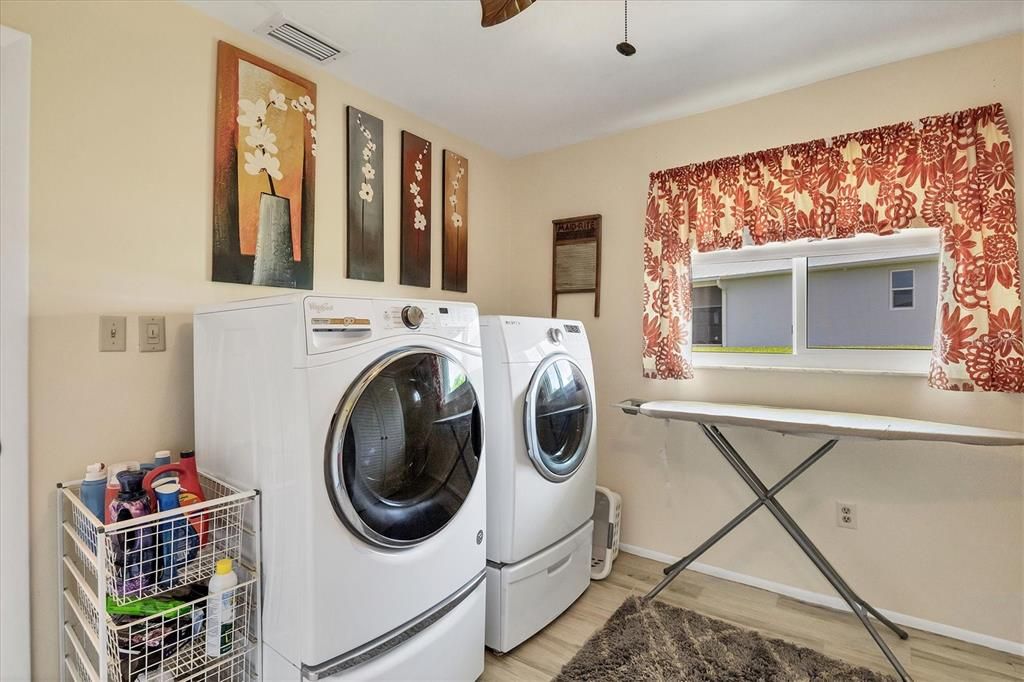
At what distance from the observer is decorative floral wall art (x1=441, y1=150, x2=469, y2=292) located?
8.83 feet

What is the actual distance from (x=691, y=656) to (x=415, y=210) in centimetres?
231

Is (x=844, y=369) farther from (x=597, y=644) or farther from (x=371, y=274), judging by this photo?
(x=371, y=274)

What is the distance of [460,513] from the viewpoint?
1.55m

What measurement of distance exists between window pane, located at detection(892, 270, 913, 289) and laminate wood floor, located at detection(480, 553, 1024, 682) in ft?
4.69

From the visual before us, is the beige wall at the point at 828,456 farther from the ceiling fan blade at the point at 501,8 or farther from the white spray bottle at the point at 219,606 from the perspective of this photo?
the white spray bottle at the point at 219,606

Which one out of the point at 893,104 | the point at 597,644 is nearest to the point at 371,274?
the point at 597,644

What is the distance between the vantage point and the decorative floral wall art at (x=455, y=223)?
2691mm

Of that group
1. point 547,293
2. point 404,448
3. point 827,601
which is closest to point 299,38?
point 404,448

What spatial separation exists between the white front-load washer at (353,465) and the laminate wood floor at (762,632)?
13.3 inches

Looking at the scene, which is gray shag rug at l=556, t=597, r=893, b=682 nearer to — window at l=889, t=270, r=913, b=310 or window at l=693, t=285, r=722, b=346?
window at l=693, t=285, r=722, b=346

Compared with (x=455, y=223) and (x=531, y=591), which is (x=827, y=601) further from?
(x=455, y=223)

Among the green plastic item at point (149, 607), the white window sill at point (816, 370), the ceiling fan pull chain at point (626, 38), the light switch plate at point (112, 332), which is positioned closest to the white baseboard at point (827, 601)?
the white window sill at point (816, 370)

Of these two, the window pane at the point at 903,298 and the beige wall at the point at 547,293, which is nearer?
the beige wall at the point at 547,293

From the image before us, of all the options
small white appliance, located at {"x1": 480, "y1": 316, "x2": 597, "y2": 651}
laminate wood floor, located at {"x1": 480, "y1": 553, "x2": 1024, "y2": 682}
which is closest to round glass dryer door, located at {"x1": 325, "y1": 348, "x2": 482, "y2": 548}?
small white appliance, located at {"x1": 480, "y1": 316, "x2": 597, "y2": 651}
